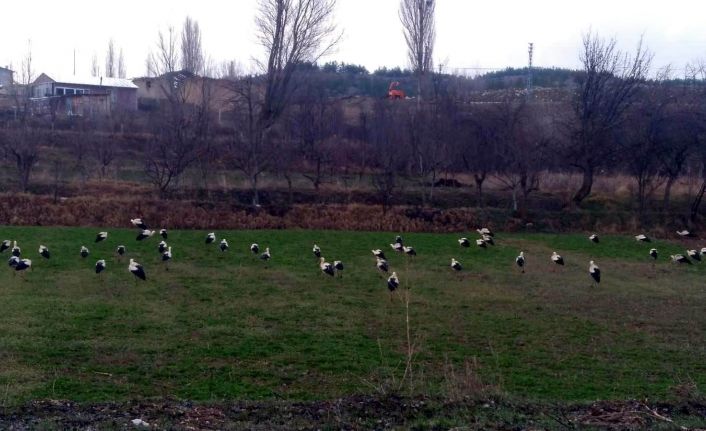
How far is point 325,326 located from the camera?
15.9m

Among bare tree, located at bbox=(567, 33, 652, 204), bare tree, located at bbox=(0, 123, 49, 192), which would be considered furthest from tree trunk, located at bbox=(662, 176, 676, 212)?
bare tree, located at bbox=(0, 123, 49, 192)

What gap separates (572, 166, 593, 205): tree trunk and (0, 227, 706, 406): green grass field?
12.7 m

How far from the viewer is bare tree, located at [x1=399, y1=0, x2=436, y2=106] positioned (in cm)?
5481

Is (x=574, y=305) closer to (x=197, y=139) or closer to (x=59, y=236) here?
(x=59, y=236)

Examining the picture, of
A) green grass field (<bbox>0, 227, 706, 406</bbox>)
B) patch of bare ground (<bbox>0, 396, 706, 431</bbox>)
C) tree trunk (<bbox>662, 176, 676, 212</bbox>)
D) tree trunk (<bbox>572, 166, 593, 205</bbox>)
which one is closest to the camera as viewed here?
patch of bare ground (<bbox>0, 396, 706, 431</bbox>)

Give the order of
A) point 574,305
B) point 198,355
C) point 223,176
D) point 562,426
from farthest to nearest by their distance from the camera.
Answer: point 223,176, point 574,305, point 198,355, point 562,426

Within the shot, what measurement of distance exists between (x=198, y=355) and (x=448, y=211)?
23647 millimetres

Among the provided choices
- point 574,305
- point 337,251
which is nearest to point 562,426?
point 574,305

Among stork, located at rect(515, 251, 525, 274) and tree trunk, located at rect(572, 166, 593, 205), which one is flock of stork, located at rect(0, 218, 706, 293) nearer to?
stork, located at rect(515, 251, 525, 274)

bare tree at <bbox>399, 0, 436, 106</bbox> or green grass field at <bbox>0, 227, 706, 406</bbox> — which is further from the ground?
bare tree at <bbox>399, 0, 436, 106</bbox>

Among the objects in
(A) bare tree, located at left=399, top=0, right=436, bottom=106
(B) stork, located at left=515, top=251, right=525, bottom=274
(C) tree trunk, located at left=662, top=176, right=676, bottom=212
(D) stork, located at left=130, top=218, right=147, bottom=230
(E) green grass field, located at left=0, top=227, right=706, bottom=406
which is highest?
(A) bare tree, located at left=399, top=0, right=436, bottom=106

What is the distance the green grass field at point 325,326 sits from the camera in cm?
1167

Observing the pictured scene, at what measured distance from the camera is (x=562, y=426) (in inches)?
265

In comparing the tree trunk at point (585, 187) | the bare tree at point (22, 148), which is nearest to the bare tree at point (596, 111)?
the tree trunk at point (585, 187)
